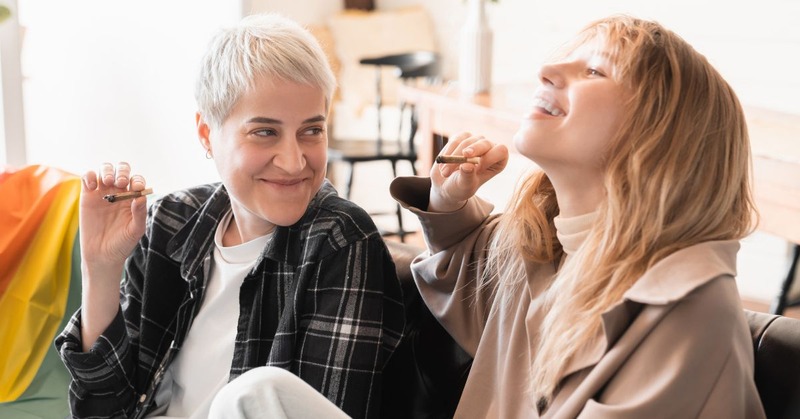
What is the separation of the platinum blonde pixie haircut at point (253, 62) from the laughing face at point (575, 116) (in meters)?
0.40

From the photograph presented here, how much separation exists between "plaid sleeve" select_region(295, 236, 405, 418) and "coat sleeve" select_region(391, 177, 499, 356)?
3.2 inches

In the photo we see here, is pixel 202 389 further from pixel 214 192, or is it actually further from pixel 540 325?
pixel 540 325

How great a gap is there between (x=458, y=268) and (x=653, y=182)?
0.43 meters

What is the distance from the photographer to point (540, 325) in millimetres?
1308

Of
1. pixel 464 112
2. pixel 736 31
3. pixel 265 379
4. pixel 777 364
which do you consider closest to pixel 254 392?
pixel 265 379

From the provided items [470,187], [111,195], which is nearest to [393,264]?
[470,187]

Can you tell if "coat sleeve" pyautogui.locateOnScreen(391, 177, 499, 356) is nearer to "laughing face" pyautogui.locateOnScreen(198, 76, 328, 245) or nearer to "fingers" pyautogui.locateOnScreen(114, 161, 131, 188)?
"laughing face" pyautogui.locateOnScreen(198, 76, 328, 245)

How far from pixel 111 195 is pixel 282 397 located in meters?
0.55

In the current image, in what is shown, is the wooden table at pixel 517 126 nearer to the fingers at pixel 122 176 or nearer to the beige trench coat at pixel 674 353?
the beige trench coat at pixel 674 353

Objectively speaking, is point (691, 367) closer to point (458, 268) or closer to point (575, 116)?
point (575, 116)

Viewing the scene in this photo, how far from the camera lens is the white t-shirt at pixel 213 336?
156 cm

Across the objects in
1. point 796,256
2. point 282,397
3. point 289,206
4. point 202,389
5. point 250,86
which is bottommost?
point 796,256

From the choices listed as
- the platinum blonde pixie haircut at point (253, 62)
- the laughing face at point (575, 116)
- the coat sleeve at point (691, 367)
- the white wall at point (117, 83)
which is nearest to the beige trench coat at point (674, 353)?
the coat sleeve at point (691, 367)

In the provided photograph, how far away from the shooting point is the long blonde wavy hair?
3.76ft
